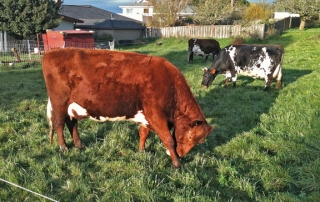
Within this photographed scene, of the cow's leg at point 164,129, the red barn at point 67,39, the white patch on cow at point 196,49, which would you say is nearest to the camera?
the cow's leg at point 164,129

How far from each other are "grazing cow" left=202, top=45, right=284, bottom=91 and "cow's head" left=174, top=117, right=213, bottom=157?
5.83m

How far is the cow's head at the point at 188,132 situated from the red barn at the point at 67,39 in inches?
687

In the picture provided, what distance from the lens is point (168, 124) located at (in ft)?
15.4

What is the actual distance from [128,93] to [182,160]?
4.36 ft

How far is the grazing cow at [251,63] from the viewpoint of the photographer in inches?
397

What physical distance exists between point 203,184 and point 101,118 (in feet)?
6.02

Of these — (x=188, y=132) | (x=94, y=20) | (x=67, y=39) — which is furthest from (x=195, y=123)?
(x=94, y=20)

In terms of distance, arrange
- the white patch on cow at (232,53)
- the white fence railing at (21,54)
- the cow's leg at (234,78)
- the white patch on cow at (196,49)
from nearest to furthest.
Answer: the cow's leg at (234,78)
the white patch on cow at (232,53)
the white fence railing at (21,54)
the white patch on cow at (196,49)

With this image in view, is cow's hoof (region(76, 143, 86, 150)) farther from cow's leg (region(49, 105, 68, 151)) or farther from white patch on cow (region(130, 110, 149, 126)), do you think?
white patch on cow (region(130, 110, 149, 126))

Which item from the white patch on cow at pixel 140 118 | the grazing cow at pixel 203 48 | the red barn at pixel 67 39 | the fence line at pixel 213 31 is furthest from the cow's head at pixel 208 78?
the fence line at pixel 213 31

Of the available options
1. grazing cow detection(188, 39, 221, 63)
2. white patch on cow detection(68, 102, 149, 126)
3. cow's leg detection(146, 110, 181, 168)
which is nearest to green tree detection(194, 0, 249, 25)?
grazing cow detection(188, 39, 221, 63)

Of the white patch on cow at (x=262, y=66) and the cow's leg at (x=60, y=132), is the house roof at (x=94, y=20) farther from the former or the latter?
the cow's leg at (x=60, y=132)

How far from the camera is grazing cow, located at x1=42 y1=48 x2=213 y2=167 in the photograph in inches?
175

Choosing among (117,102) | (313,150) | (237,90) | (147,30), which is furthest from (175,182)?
(147,30)
